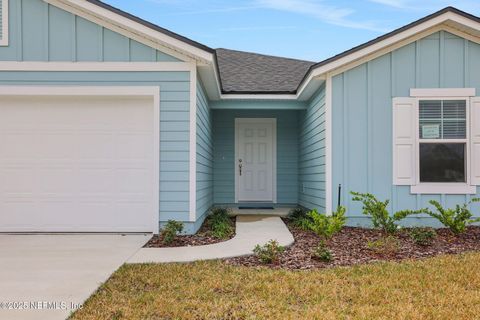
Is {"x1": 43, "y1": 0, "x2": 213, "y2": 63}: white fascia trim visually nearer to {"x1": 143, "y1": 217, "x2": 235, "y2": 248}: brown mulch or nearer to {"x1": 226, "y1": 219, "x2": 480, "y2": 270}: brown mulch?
{"x1": 143, "y1": 217, "x2": 235, "y2": 248}: brown mulch

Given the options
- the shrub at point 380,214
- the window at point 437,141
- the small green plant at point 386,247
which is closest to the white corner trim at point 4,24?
the shrub at point 380,214

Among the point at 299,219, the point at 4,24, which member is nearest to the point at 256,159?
the point at 299,219

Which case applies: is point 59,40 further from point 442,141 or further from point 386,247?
point 442,141

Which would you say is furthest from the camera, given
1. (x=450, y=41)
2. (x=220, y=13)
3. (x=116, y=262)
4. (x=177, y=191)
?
(x=220, y=13)

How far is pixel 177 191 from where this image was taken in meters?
6.82

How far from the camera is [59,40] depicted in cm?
687

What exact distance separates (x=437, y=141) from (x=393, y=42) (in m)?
1.85

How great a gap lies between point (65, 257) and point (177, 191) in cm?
208

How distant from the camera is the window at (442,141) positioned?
7.39 meters

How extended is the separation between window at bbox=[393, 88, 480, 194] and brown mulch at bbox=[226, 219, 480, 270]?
0.87 meters

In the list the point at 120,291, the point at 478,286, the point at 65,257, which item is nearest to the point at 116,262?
the point at 65,257

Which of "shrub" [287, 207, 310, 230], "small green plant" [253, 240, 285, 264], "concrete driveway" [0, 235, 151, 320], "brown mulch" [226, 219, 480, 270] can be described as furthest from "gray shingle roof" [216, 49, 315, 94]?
"small green plant" [253, 240, 285, 264]

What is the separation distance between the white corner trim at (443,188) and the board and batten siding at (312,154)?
162 centimetres

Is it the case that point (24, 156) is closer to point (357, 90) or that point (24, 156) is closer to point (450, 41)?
point (357, 90)
